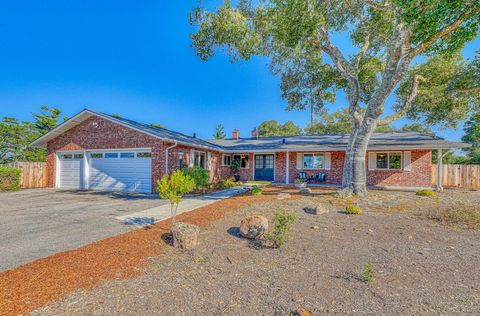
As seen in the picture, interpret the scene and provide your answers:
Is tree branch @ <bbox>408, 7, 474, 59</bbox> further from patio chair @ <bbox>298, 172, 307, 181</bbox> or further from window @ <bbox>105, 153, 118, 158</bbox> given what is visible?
window @ <bbox>105, 153, 118, 158</bbox>

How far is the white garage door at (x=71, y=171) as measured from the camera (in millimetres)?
14289

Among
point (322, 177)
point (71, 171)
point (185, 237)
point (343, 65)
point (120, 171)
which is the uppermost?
point (343, 65)

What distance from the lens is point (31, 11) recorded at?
14.9 meters

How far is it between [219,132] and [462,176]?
111 feet

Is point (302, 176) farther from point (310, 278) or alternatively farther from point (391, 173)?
point (310, 278)

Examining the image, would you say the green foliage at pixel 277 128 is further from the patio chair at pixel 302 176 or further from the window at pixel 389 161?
the window at pixel 389 161

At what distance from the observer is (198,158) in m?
15.0

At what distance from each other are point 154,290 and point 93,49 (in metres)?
25.5

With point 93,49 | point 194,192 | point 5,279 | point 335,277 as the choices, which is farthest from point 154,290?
point 93,49

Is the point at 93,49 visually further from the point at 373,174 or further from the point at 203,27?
the point at 373,174

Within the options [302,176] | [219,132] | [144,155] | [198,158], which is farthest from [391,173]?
[219,132]

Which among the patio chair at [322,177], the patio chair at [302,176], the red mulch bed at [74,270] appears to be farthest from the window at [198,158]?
the red mulch bed at [74,270]

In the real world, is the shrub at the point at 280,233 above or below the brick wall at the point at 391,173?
below

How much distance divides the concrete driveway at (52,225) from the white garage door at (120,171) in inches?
125
